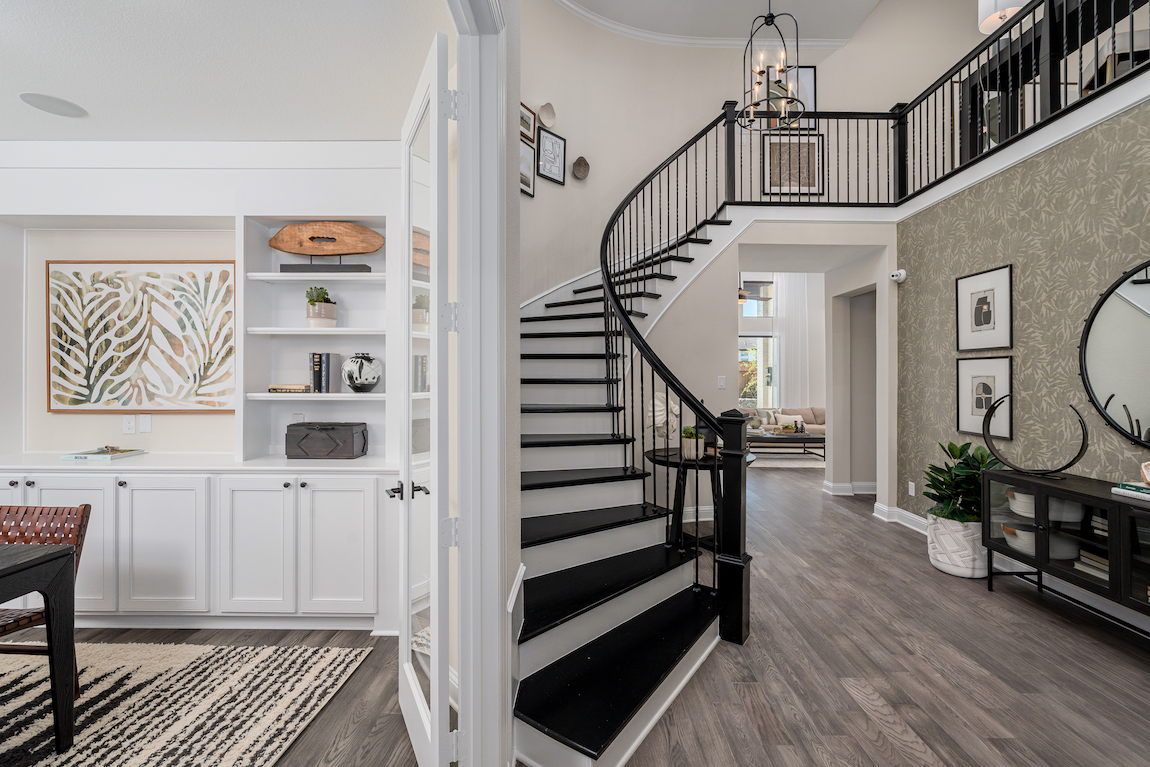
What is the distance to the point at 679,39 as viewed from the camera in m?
5.85

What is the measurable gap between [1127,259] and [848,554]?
2399 mm

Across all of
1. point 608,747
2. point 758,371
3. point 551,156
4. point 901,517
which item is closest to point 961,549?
point 901,517

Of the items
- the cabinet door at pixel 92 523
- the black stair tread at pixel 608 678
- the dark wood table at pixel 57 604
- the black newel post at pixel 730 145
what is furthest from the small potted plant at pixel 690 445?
the cabinet door at pixel 92 523

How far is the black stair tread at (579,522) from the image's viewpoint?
240 centimetres

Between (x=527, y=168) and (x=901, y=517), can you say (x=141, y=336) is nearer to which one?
(x=527, y=168)

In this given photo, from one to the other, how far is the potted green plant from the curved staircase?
1.54 m

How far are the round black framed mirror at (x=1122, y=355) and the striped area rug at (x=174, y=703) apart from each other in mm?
4019

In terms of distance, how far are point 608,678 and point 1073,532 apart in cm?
257

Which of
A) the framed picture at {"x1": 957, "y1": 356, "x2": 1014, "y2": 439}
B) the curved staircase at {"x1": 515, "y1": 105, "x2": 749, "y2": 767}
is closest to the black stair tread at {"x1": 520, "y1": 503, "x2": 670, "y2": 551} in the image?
the curved staircase at {"x1": 515, "y1": 105, "x2": 749, "y2": 767}

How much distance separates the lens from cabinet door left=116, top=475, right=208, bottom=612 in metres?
2.68

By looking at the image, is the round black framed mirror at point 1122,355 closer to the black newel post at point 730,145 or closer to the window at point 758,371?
the black newel post at point 730,145

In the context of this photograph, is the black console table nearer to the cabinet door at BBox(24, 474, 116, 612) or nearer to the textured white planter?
the textured white planter

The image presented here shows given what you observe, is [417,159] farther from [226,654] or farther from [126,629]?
[126,629]

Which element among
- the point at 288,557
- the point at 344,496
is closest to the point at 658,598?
the point at 344,496
